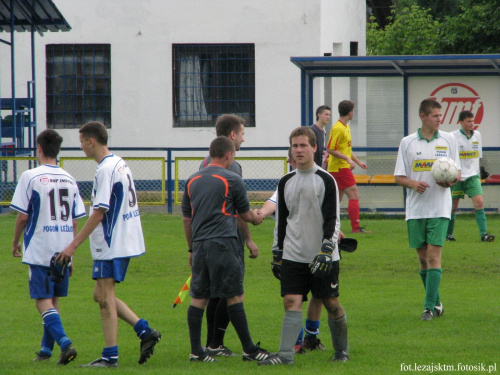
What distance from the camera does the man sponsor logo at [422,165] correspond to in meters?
8.90

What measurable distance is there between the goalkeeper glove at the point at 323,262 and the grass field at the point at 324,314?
75 centimetres

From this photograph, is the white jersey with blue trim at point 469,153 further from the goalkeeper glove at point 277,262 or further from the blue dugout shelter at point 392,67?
the goalkeeper glove at point 277,262

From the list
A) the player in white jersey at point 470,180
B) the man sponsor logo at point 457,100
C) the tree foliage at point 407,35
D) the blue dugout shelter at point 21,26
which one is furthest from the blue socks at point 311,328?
the tree foliage at point 407,35

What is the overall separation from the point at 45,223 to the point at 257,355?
2.03m

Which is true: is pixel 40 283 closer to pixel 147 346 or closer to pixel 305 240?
pixel 147 346

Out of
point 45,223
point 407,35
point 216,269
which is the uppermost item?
point 407,35

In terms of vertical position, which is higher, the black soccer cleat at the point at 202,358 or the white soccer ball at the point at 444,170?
the white soccer ball at the point at 444,170

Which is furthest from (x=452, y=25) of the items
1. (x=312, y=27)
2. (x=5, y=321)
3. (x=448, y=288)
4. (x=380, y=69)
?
(x=5, y=321)

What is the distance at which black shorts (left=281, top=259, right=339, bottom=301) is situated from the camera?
6.89m

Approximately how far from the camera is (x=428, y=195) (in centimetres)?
888

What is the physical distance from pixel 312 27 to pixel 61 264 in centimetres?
1787

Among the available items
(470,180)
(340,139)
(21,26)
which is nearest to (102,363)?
(340,139)

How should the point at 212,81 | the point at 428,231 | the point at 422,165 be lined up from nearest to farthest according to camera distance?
the point at 428,231 < the point at 422,165 < the point at 212,81

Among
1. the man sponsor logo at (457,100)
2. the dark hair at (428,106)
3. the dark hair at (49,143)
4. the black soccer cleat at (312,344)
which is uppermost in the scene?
the man sponsor logo at (457,100)
